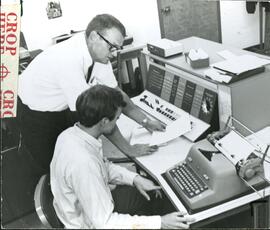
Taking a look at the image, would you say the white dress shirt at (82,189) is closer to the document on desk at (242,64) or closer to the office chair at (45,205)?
the office chair at (45,205)

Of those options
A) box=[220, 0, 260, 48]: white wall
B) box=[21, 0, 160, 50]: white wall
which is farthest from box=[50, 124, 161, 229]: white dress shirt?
box=[220, 0, 260, 48]: white wall

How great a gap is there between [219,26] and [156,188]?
3.24 meters

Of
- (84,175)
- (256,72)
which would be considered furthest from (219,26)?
(84,175)

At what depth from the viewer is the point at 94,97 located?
4.60ft

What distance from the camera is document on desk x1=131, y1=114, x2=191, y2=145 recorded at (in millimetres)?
1810

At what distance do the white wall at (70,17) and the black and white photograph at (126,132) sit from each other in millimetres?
12

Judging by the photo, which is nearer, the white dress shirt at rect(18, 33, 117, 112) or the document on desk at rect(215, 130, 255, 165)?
the document on desk at rect(215, 130, 255, 165)

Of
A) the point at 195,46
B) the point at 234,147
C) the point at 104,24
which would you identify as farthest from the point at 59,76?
the point at 195,46

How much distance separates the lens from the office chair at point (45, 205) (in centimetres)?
136

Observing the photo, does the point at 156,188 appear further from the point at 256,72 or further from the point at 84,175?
the point at 256,72

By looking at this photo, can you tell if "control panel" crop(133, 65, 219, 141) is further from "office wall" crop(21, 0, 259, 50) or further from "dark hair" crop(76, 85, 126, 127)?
"office wall" crop(21, 0, 259, 50)

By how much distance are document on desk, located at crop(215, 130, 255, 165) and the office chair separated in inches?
29.4

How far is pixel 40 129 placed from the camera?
6.63ft

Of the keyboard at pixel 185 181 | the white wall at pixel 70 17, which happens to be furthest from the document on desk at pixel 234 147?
the white wall at pixel 70 17
